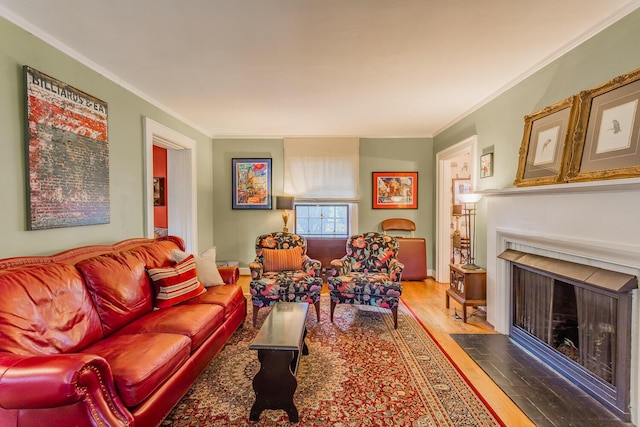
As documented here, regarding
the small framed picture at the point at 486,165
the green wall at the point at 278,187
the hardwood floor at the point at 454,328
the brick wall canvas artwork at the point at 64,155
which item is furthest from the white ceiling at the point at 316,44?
the hardwood floor at the point at 454,328

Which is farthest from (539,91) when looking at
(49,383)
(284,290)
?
(49,383)

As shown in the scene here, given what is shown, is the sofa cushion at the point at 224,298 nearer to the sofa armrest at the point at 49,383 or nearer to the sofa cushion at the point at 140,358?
the sofa cushion at the point at 140,358

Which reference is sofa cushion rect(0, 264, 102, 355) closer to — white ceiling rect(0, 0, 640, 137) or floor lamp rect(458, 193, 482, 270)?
white ceiling rect(0, 0, 640, 137)

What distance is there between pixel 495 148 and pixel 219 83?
10.1 ft

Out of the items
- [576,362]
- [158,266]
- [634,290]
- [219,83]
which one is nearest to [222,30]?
[219,83]

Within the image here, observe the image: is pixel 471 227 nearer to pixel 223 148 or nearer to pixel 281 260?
pixel 281 260

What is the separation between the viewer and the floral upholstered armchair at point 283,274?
333 cm

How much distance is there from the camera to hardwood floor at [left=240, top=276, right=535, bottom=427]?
6.52 ft

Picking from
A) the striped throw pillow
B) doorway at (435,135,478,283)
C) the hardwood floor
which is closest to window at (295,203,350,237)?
the hardwood floor

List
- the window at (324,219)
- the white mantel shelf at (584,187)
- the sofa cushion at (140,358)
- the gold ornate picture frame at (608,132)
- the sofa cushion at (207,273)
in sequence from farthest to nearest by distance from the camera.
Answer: the window at (324,219), the sofa cushion at (207,273), the gold ornate picture frame at (608,132), the white mantel shelf at (584,187), the sofa cushion at (140,358)

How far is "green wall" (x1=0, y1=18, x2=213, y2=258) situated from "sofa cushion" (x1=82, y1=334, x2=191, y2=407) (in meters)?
0.92

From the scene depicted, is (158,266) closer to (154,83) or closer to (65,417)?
(65,417)

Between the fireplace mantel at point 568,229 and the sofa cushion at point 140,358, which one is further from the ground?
the fireplace mantel at point 568,229

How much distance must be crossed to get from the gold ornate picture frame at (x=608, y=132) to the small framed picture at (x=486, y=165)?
1.24 meters
